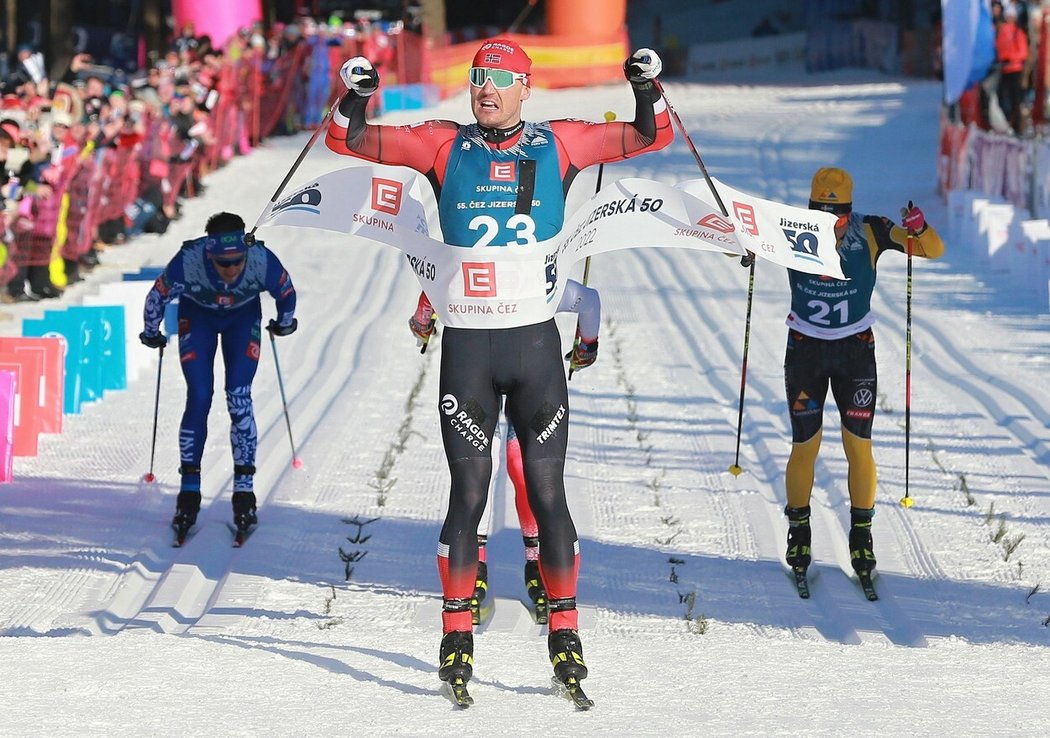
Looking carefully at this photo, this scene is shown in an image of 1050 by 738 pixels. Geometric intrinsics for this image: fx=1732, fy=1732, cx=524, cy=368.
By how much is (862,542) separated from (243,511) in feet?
11.1

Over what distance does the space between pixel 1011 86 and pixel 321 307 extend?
10.4 meters

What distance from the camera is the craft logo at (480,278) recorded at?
20.3ft

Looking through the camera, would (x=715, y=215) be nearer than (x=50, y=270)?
Yes

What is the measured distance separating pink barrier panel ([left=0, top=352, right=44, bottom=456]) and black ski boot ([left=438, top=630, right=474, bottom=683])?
6.10 metres

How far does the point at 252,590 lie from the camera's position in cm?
855

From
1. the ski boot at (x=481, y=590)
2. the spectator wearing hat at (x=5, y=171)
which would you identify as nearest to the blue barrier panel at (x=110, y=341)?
the spectator wearing hat at (x=5, y=171)

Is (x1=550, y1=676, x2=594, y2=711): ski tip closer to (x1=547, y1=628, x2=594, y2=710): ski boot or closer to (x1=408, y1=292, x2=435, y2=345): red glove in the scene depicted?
(x1=547, y1=628, x2=594, y2=710): ski boot

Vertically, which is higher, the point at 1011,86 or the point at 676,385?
the point at 1011,86

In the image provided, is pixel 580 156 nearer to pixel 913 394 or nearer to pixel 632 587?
pixel 632 587

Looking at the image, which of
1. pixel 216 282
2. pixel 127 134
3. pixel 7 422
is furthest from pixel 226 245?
pixel 127 134

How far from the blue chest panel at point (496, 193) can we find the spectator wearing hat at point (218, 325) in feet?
10.9

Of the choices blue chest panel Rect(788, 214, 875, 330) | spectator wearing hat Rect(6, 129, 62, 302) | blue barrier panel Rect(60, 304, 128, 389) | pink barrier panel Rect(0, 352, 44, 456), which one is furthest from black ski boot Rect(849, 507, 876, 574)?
spectator wearing hat Rect(6, 129, 62, 302)

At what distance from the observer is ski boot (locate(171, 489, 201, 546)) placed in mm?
9523

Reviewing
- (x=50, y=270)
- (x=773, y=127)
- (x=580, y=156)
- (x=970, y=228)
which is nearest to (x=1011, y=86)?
(x=970, y=228)
